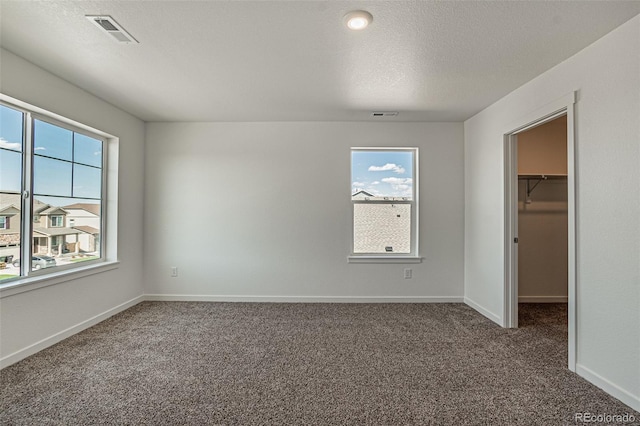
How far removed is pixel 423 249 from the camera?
3.98 metres

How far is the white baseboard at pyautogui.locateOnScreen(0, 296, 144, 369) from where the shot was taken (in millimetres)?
2292

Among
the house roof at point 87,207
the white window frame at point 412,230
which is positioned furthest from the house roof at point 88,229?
the white window frame at point 412,230

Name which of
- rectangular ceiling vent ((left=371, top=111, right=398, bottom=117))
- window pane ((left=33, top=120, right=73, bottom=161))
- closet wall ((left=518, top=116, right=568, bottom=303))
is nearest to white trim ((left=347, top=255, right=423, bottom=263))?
closet wall ((left=518, top=116, right=568, bottom=303))

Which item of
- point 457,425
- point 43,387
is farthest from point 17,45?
point 457,425

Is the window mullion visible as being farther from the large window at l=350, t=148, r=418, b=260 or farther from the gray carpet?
the large window at l=350, t=148, r=418, b=260

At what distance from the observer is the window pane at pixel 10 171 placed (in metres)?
2.36

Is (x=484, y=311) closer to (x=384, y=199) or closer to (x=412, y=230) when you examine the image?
(x=412, y=230)

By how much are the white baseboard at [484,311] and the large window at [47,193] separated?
4.63m

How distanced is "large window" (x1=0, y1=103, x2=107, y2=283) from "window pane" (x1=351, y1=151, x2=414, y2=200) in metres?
3.21

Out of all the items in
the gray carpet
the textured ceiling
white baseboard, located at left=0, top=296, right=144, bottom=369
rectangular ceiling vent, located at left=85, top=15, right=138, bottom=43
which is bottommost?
the gray carpet

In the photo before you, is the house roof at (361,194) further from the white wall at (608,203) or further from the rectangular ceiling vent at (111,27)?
the rectangular ceiling vent at (111,27)

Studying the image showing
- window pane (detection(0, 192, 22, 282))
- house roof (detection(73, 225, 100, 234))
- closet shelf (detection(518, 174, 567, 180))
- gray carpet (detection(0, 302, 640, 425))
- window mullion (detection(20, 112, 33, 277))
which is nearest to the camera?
gray carpet (detection(0, 302, 640, 425))

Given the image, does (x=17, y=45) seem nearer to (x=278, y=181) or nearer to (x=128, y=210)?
(x=128, y=210)

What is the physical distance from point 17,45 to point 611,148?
4346 mm
